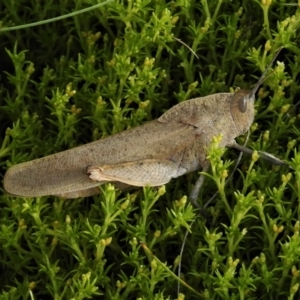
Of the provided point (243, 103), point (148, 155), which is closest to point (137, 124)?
point (148, 155)

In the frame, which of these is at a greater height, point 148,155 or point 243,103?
point 243,103

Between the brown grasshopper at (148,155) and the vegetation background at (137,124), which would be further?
the brown grasshopper at (148,155)

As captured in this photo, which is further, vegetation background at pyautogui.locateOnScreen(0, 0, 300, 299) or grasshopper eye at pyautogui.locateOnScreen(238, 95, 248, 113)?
grasshopper eye at pyautogui.locateOnScreen(238, 95, 248, 113)

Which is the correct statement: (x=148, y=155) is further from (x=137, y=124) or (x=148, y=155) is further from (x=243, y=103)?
(x=243, y=103)

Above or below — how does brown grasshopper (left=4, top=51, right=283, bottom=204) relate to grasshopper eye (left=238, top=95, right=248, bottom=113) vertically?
below
